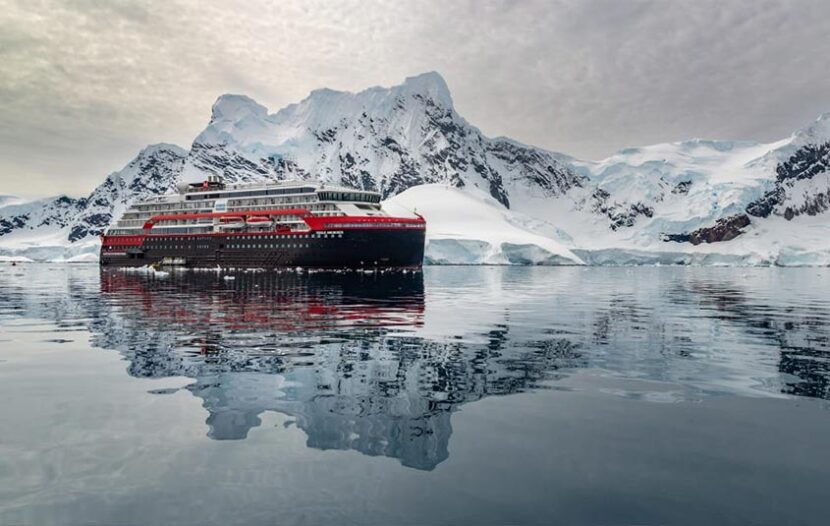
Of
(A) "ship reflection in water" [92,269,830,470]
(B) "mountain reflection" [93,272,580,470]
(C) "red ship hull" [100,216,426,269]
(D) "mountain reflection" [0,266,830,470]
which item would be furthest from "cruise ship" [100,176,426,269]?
(B) "mountain reflection" [93,272,580,470]

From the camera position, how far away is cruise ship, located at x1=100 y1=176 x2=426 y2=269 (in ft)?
283

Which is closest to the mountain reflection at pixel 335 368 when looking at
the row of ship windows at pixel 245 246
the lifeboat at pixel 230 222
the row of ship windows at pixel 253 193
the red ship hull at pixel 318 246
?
the red ship hull at pixel 318 246

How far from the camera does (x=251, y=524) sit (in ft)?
21.3

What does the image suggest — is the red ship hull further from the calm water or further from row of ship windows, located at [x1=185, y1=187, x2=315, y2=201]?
the calm water

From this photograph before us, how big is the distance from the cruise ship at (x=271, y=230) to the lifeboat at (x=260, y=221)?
6.2 inches

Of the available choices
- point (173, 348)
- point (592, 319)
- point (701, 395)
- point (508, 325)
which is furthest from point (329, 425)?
point (592, 319)

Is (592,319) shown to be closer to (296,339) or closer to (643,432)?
(296,339)

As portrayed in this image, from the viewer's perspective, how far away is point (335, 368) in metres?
14.9

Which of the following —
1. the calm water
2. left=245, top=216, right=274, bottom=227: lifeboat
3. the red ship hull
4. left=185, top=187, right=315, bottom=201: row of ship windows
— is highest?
left=185, top=187, right=315, bottom=201: row of ship windows

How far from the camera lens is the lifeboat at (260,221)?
92156 millimetres

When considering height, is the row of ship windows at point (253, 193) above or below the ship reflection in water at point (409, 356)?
above

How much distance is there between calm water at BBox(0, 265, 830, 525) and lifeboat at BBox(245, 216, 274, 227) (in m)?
71.6

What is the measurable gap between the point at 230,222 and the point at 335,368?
3418 inches

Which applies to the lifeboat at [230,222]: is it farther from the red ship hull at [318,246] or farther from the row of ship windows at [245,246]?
the row of ship windows at [245,246]
